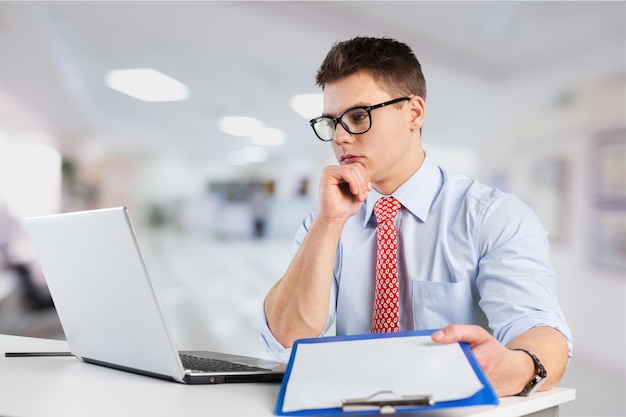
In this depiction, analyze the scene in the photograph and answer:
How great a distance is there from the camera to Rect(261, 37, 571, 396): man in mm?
1502

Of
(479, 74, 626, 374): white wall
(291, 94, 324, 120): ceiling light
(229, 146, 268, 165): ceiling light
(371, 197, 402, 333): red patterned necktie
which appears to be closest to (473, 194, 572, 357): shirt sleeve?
(371, 197, 402, 333): red patterned necktie

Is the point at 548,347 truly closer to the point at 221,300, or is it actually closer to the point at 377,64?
the point at 377,64

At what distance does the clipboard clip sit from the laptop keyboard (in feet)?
1.23

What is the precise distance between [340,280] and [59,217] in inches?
33.2

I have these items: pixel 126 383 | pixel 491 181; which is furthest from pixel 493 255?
pixel 491 181

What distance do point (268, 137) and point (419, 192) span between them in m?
6.52

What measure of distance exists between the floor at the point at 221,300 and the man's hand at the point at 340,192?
116 inches

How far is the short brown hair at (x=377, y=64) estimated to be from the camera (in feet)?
5.77

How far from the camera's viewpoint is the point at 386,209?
179 centimetres

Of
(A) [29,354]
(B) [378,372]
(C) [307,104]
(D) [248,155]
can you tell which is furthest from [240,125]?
(B) [378,372]

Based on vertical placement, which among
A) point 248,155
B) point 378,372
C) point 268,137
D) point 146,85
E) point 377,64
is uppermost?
point 146,85

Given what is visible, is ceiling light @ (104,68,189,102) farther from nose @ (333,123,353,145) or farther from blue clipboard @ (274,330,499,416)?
blue clipboard @ (274,330,499,416)

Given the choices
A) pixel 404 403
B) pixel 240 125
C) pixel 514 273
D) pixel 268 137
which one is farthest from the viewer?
pixel 268 137

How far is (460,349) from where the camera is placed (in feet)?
3.28
